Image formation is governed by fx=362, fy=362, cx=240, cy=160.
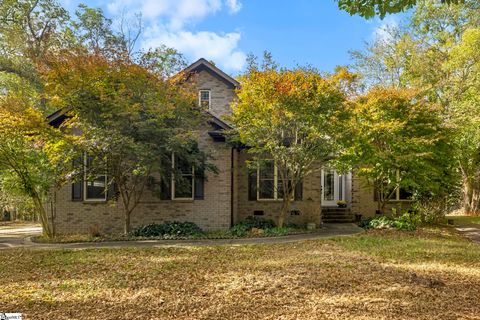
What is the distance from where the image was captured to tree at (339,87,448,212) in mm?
14133

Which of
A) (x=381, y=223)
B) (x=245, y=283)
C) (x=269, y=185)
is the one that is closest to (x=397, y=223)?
(x=381, y=223)

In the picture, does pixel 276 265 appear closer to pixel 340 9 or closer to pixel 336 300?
pixel 336 300

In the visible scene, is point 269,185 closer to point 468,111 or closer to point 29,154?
point 29,154

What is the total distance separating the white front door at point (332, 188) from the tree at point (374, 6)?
13726 millimetres

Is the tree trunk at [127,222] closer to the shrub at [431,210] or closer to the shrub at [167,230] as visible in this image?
the shrub at [167,230]

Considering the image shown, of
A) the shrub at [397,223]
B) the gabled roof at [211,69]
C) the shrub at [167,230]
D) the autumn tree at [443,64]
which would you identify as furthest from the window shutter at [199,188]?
the autumn tree at [443,64]

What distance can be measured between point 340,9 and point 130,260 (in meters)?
7.38

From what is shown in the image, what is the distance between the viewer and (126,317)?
5.00 meters

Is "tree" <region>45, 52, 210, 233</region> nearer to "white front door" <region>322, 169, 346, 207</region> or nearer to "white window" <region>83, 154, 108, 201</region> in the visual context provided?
"white window" <region>83, 154, 108, 201</region>

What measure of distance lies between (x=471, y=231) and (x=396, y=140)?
4932 mm

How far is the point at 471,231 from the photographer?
48.7 feet

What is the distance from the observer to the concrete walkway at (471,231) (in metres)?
13.1

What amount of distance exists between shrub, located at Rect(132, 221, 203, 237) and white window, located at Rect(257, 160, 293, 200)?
11.0 feet

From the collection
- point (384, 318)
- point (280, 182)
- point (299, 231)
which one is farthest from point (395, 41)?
point (384, 318)
